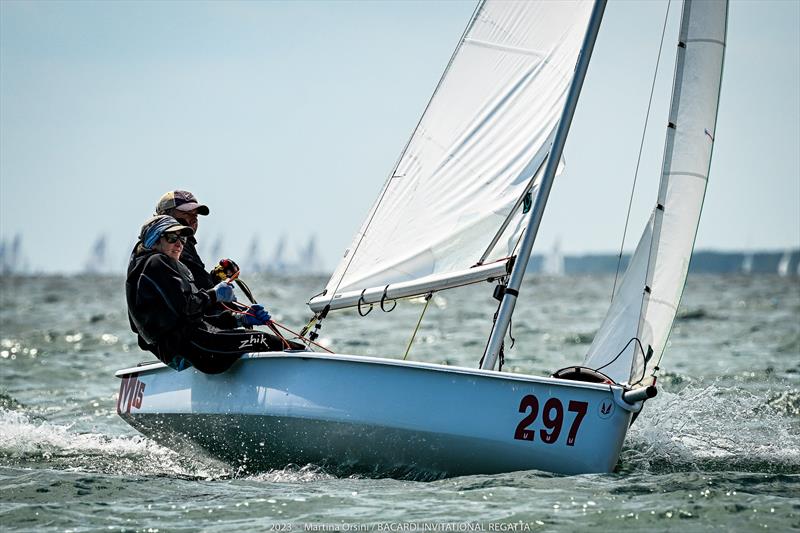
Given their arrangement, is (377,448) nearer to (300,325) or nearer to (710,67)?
(710,67)

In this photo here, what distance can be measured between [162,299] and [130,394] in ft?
4.56

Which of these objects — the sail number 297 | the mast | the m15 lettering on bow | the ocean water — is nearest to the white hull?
the sail number 297

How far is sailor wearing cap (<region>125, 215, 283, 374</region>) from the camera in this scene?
19.9 ft

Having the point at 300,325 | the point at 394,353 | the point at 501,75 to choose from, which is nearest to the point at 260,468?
the point at 501,75

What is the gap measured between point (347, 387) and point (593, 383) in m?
1.30

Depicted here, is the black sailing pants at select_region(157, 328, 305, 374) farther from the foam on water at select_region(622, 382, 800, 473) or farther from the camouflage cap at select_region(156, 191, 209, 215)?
the foam on water at select_region(622, 382, 800, 473)

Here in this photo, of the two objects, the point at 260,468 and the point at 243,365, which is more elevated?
the point at 243,365

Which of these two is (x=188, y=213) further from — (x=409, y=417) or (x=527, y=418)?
(x=527, y=418)

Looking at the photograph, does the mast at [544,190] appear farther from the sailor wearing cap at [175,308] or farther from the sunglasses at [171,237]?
the sunglasses at [171,237]

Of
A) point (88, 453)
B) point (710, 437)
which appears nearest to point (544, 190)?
point (710, 437)

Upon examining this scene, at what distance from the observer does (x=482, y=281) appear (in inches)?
257

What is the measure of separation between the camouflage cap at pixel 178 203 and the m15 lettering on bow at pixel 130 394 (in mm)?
1173

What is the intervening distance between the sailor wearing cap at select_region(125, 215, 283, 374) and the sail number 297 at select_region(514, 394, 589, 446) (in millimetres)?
1608

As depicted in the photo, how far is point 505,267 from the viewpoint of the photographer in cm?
623
